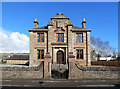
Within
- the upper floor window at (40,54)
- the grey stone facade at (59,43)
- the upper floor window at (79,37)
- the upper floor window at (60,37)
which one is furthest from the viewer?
the upper floor window at (79,37)

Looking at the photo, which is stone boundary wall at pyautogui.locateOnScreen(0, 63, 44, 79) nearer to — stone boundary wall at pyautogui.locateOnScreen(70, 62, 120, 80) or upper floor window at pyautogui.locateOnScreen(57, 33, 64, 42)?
stone boundary wall at pyautogui.locateOnScreen(70, 62, 120, 80)

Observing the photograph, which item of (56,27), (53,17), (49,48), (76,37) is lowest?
(49,48)

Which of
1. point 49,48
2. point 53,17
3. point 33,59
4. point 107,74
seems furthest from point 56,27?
point 107,74

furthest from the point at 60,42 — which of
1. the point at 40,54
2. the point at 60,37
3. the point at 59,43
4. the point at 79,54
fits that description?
the point at 40,54

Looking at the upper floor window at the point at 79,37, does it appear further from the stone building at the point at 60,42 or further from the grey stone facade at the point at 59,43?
the grey stone facade at the point at 59,43

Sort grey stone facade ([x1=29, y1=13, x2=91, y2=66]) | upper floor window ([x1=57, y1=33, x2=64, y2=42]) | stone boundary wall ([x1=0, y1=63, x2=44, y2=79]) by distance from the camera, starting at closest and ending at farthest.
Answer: stone boundary wall ([x1=0, y1=63, x2=44, y2=79])
grey stone facade ([x1=29, y1=13, x2=91, y2=66])
upper floor window ([x1=57, y1=33, x2=64, y2=42])

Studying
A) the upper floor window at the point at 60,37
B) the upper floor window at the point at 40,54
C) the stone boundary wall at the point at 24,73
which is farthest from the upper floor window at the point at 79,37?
the stone boundary wall at the point at 24,73

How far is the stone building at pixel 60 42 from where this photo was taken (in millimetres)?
21969

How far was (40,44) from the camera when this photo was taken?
22.4 metres

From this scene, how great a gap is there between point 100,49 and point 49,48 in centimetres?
3112

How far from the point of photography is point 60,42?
22.3m

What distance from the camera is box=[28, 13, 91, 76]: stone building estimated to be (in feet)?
72.1

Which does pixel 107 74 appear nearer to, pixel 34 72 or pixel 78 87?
pixel 78 87

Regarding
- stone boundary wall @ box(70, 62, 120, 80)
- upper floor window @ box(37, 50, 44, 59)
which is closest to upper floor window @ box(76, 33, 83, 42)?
upper floor window @ box(37, 50, 44, 59)
